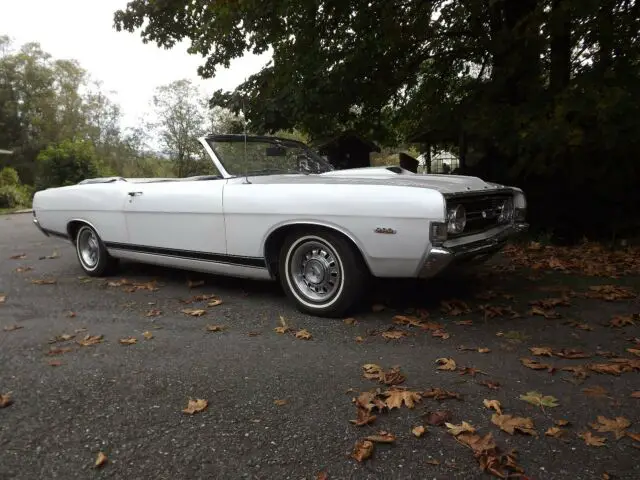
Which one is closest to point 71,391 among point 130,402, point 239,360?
point 130,402

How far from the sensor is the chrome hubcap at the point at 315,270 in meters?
4.00

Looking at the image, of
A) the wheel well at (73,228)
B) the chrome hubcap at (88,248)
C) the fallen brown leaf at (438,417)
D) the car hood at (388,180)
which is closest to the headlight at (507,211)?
the car hood at (388,180)

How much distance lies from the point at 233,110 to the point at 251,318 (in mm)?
6720

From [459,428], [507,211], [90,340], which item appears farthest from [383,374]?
[507,211]

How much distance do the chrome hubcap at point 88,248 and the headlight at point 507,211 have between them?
170 inches

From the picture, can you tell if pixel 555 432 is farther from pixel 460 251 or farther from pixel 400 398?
pixel 460 251

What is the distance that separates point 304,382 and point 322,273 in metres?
1.27

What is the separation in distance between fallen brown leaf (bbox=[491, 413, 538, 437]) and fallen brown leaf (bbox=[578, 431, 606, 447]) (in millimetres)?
201

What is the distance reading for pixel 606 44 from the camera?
6.55 meters

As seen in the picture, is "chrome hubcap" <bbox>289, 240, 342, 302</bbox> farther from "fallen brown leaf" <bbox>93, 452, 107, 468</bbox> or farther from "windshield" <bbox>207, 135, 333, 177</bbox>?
"fallen brown leaf" <bbox>93, 452, 107, 468</bbox>

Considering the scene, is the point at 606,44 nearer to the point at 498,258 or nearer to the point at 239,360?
the point at 498,258

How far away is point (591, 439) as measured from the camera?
224 cm

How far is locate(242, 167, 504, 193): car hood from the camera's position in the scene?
3.79 meters

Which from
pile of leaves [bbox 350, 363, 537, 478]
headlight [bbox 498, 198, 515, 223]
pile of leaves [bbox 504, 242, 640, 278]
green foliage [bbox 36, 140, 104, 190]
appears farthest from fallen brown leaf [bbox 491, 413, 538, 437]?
green foliage [bbox 36, 140, 104, 190]
